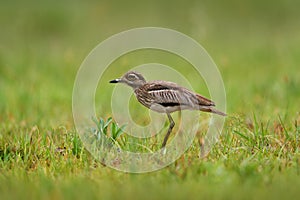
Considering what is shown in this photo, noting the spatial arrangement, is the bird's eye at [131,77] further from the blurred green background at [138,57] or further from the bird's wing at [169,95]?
the blurred green background at [138,57]

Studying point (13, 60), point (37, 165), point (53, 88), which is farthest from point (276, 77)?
point (37, 165)

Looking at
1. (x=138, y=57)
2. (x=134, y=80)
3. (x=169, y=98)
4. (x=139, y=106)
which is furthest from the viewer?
(x=138, y=57)

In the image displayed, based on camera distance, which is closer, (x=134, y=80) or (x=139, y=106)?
(x=134, y=80)

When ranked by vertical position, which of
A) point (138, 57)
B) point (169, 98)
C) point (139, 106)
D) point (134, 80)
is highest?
point (138, 57)

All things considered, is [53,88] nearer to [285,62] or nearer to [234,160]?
[285,62]

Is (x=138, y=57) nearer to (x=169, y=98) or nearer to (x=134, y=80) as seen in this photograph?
(x=134, y=80)

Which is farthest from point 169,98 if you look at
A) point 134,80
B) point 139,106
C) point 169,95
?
point 139,106

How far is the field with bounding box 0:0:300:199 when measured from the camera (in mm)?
4035

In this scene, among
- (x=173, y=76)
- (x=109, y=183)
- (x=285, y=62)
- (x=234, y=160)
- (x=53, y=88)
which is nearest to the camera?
(x=109, y=183)

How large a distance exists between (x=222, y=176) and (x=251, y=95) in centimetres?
446

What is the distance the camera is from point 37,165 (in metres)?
4.78

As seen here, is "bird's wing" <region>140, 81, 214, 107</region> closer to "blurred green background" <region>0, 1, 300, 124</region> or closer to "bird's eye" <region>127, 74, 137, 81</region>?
"bird's eye" <region>127, 74, 137, 81</region>

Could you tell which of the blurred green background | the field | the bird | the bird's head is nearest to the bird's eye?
the bird's head

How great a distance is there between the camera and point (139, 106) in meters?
8.03
